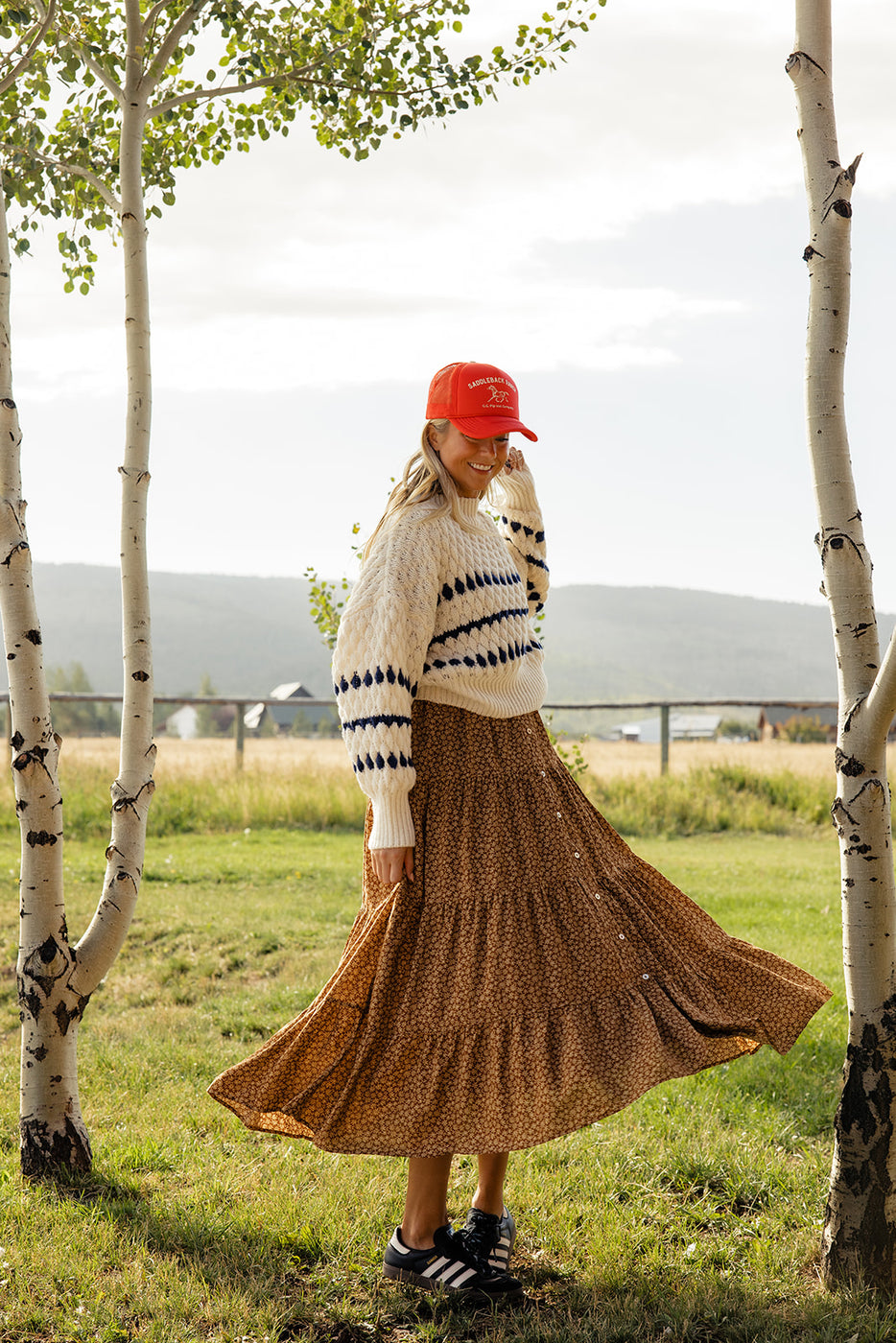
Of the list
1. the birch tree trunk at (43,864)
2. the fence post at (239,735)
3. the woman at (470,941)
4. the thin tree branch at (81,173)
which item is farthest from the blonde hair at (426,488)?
the fence post at (239,735)

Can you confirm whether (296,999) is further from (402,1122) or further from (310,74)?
(310,74)

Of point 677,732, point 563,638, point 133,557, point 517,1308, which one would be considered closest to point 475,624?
point 133,557

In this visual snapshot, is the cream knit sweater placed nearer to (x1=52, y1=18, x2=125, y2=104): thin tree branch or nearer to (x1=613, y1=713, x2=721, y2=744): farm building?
(x1=52, y1=18, x2=125, y2=104): thin tree branch

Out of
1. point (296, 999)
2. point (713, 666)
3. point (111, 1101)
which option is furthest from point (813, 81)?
point (713, 666)

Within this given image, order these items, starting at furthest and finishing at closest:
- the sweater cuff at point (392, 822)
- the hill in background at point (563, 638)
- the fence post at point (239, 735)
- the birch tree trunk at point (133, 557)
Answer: the hill in background at point (563, 638), the fence post at point (239, 735), the birch tree trunk at point (133, 557), the sweater cuff at point (392, 822)

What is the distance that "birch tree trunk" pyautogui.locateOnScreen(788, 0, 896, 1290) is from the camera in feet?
8.00

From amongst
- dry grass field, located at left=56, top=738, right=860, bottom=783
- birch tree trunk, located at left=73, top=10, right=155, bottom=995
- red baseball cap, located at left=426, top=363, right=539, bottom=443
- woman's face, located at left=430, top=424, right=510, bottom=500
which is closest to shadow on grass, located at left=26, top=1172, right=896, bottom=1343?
birch tree trunk, located at left=73, top=10, right=155, bottom=995

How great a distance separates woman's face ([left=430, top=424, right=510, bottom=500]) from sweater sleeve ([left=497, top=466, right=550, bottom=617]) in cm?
31

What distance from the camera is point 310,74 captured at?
4.06 meters

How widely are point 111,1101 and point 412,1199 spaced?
5.37 ft

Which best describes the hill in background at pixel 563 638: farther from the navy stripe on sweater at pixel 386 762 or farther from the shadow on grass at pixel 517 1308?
the navy stripe on sweater at pixel 386 762

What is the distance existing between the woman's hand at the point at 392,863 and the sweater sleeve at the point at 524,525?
876mm

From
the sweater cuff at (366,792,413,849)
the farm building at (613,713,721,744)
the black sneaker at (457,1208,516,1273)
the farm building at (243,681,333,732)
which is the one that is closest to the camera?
the sweater cuff at (366,792,413,849)

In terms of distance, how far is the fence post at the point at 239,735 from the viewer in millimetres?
11377
